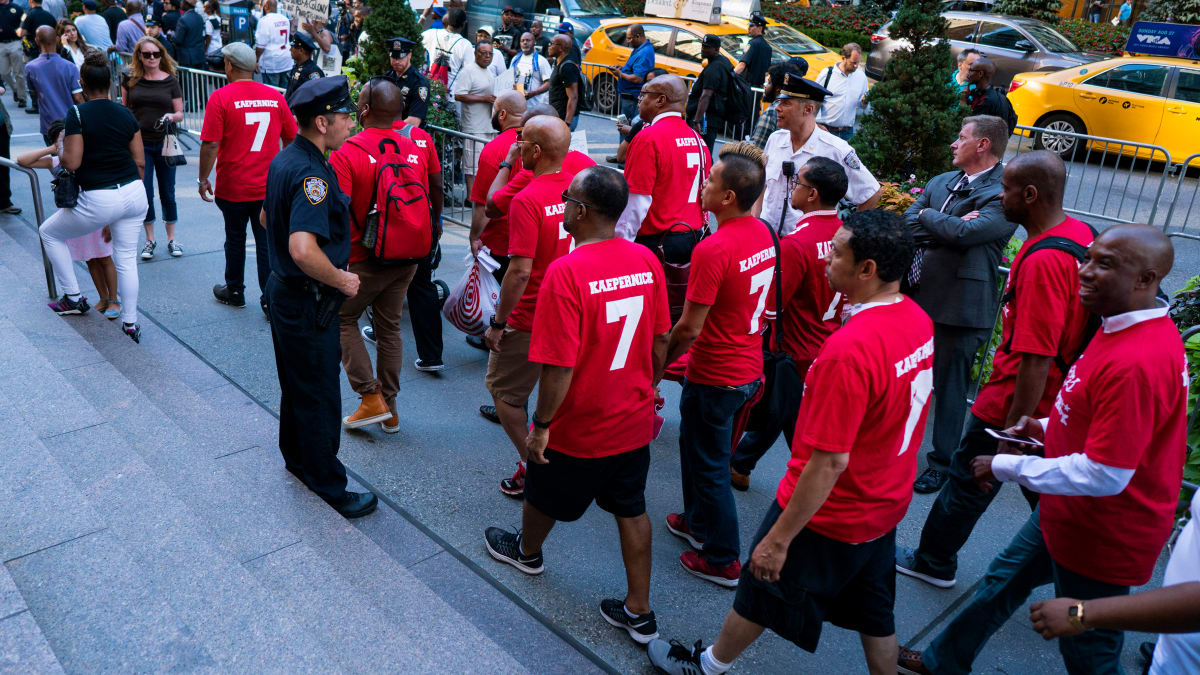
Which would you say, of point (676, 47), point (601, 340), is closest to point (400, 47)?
point (601, 340)

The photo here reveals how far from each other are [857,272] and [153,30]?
1417cm

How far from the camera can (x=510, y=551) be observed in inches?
161

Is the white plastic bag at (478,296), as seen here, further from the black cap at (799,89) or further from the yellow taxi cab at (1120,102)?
the yellow taxi cab at (1120,102)

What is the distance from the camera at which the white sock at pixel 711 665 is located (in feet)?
10.4

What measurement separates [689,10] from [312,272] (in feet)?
42.0

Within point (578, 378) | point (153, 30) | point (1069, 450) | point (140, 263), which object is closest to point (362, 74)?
point (140, 263)

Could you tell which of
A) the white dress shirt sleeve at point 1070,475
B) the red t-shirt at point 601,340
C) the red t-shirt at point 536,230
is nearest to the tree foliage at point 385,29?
the red t-shirt at point 536,230

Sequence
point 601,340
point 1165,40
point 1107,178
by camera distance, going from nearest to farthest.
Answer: point 601,340 < point 1107,178 < point 1165,40

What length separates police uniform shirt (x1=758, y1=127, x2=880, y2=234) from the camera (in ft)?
17.9

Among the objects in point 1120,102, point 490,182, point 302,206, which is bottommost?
point 490,182

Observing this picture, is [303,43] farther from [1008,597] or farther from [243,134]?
[1008,597]

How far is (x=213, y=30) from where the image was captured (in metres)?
17.8

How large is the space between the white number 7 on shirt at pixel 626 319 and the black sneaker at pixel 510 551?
1110mm

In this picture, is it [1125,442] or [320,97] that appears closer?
[1125,442]
